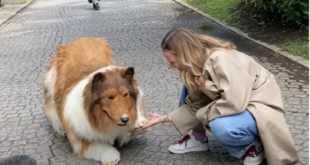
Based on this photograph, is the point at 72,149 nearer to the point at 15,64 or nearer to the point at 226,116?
the point at 226,116

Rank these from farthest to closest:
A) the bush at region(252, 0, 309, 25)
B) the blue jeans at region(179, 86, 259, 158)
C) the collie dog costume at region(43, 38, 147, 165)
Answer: the bush at region(252, 0, 309, 25), the collie dog costume at region(43, 38, 147, 165), the blue jeans at region(179, 86, 259, 158)

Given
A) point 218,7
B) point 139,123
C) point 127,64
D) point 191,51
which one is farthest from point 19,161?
point 218,7

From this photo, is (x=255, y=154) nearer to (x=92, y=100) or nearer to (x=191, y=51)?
(x=191, y=51)

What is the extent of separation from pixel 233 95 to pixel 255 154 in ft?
2.41

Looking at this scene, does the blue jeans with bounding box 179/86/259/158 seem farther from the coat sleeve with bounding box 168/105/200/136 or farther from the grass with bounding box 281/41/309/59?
the grass with bounding box 281/41/309/59

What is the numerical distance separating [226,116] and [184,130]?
0.61 m

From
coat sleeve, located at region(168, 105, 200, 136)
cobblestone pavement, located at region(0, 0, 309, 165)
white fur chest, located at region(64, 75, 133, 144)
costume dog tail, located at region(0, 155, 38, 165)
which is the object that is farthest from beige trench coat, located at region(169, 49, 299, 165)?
costume dog tail, located at region(0, 155, 38, 165)

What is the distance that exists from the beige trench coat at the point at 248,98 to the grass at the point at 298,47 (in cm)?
439

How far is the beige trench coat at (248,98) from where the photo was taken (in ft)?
12.8

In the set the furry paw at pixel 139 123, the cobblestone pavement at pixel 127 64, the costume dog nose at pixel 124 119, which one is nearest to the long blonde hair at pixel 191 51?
the costume dog nose at pixel 124 119

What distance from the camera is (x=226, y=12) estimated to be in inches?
551

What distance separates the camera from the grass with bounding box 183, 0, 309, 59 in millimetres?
8672

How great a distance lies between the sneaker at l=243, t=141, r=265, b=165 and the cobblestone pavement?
18 centimetres

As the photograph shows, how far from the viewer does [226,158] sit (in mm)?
4613
